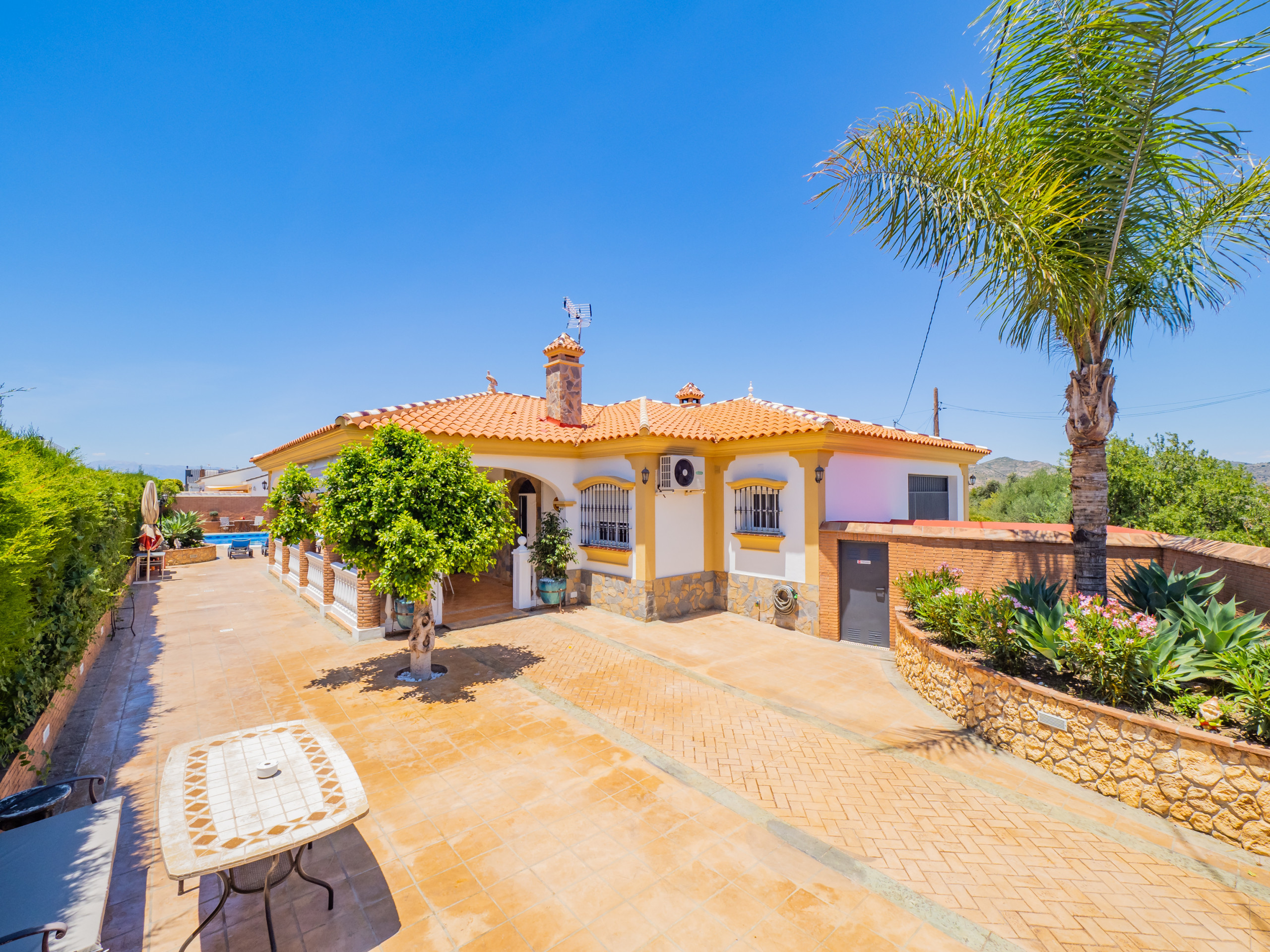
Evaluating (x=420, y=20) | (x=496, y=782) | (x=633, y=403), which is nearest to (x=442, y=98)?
(x=420, y=20)

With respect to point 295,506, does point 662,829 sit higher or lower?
lower

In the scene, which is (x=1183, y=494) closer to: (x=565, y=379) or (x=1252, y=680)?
(x=1252, y=680)

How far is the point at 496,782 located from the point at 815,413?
10182 mm

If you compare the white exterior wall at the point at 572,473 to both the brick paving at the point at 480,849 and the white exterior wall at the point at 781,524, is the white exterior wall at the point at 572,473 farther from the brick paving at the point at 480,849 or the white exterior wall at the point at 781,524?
the brick paving at the point at 480,849

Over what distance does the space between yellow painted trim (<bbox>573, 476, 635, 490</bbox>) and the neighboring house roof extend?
92cm

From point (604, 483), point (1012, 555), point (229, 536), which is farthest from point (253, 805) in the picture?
point (229, 536)

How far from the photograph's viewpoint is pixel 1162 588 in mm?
6387

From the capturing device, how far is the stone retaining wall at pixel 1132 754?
4.14m

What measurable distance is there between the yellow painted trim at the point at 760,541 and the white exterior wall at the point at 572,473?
115 cm

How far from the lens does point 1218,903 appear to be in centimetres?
360

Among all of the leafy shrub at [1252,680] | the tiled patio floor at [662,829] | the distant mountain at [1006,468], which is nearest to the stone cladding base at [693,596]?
the tiled patio floor at [662,829]

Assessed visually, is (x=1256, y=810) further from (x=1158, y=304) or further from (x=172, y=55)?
(x=172, y=55)

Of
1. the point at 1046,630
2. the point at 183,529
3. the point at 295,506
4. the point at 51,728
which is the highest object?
the point at 295,506

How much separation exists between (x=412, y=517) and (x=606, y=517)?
5738 mm
